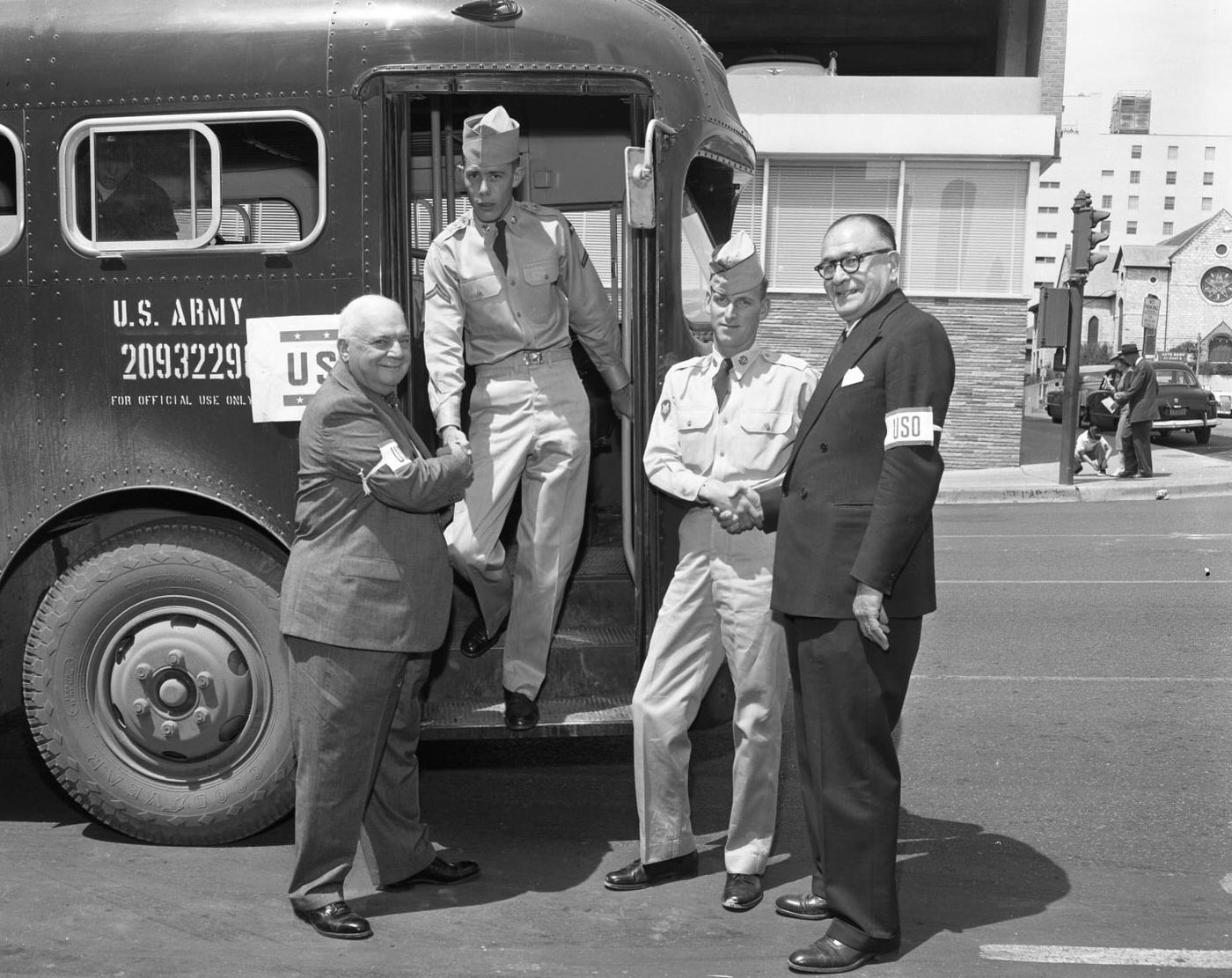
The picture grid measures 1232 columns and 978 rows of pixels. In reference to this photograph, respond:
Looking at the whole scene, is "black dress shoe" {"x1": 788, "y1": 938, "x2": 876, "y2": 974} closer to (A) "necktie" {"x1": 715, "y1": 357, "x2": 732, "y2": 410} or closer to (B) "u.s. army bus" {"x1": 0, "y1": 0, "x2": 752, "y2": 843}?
(B) "u.s. army bus" {"x1": 0, "y1": 0, "x2": 752, "y2": 843}

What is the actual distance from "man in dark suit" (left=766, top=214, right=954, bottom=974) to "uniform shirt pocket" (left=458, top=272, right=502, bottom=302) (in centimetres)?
130

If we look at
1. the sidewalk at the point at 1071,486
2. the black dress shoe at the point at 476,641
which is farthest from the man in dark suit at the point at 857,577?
the sidewalk at the point at 1071,486

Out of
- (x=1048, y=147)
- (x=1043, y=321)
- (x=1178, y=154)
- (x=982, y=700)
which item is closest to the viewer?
(x=982, y=700)

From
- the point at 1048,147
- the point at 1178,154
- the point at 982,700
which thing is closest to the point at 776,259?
the point at 1048,147

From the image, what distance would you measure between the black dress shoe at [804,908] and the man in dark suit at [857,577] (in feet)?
0.75

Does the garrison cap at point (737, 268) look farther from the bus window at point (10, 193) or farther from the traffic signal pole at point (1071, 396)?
the traffic signal pole at point (1071, 396)

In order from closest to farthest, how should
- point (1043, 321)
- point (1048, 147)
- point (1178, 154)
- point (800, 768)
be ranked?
→ 1. point (800, 768)
2. point (1043, 321)
3. point (1048, 147)
4. point (1178, 154)

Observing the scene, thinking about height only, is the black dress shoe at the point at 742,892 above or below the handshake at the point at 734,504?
below

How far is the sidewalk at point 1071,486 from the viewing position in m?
17.9

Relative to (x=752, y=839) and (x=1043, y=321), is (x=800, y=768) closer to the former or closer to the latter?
(x=752, y=839)

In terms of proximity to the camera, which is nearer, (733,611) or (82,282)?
(733,611)

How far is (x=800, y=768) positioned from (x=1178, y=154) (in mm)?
135575

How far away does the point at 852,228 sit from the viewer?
4199mm

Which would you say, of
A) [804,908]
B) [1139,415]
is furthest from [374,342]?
[1139,415]
